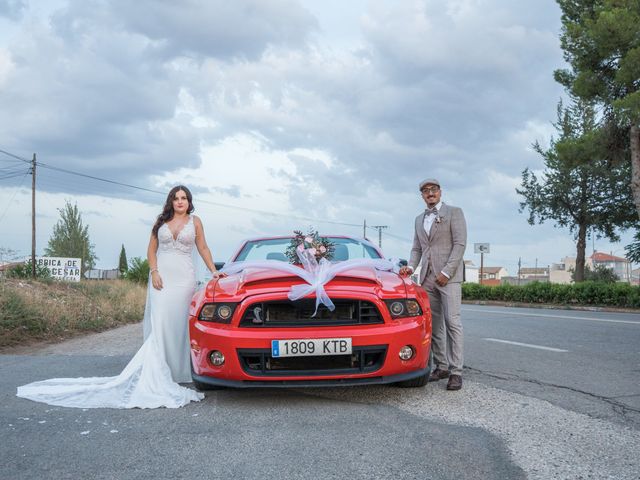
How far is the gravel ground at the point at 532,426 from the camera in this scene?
117 inches

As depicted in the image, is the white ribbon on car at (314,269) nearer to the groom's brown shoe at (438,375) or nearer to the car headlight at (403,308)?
the car headlight at (403,308)

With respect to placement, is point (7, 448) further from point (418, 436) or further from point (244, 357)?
point (418, 436)

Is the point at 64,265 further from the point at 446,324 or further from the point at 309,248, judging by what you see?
the point at 446,324

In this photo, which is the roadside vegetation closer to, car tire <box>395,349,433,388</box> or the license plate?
the license plate

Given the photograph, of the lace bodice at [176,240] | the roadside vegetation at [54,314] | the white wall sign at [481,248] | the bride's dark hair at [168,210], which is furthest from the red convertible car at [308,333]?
the white wall sign at [481,248]

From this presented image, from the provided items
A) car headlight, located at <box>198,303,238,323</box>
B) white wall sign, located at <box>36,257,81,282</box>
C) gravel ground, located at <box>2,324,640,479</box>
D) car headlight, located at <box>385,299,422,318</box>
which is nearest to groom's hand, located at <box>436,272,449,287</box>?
car headlight, located at <box>385,299,422,318</box>

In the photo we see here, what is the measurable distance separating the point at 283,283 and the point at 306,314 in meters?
0.29

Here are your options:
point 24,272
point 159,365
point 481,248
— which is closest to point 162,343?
point 159,365

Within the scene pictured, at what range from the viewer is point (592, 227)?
3822cm

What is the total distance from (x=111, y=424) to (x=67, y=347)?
18.1 feet

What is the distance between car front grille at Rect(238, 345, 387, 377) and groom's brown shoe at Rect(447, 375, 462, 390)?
0.93 meters

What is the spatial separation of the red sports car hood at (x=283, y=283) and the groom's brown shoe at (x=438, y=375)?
3.44 feet

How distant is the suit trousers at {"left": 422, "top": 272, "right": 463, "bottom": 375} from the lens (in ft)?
16.9

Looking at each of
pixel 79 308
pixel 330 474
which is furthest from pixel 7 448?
pixel 79 308
